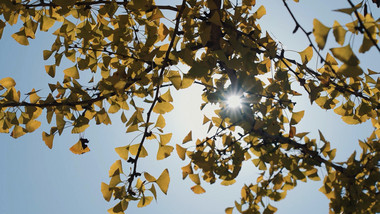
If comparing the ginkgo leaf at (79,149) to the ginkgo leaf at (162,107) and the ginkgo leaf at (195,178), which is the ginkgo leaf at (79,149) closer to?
the ginkgo leaf at (162,107)

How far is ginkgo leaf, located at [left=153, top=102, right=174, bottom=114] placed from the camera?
115 cm

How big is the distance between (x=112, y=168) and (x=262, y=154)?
67 centimetres

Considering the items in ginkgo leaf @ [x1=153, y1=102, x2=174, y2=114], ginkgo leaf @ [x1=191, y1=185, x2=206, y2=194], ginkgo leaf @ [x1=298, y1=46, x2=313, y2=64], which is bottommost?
ginkgo leaf @ [x1=191, y1=185, x2=206, y2=194]

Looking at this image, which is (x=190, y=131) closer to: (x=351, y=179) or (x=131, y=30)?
(x=131, y=30)

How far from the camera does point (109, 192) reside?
104 centimetres

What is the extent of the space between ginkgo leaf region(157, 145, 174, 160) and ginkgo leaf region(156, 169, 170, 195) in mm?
123

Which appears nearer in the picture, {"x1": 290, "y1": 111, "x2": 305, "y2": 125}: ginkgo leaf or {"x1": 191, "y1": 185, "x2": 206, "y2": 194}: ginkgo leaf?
{"x1": 290, "y1": 111, "x2": 305, "y2": 125}: ginkgo leaf

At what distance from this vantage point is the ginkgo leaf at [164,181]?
1.05m

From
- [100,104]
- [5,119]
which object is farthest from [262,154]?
[5,119]

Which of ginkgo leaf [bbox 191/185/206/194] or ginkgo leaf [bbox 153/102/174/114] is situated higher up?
ginkgo leaf [bbox 153/102/174/114]

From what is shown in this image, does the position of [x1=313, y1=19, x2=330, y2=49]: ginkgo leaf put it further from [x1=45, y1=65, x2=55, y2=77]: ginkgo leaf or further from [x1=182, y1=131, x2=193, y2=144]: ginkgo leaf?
[x1=45, y1=65, x2=55, y2=77]: ginkgo leaf

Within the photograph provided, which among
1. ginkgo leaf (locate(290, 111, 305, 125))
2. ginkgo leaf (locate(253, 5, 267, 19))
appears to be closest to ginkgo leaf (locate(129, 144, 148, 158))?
ginkgo leaf (locate(290, 111, 305, 125))

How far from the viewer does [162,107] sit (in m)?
1.16

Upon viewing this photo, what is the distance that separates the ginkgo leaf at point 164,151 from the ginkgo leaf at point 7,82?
0.67 meters
